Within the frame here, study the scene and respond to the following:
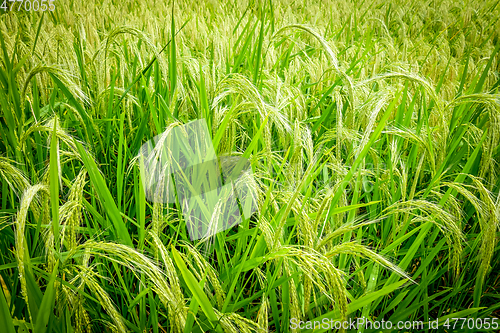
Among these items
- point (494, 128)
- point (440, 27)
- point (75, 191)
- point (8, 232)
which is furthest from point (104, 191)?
point (440, 27)

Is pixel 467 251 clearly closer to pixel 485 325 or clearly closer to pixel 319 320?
pixel 485 325


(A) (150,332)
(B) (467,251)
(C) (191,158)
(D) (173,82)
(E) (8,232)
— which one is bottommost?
(A) (150,332)

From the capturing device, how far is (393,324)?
723mm

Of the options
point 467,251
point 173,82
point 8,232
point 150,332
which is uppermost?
point 173,82

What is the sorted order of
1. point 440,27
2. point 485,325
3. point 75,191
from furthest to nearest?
point 440,27, point 485,325, point 75,191

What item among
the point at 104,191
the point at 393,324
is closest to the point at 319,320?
the point at 393,324

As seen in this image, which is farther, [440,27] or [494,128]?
[440,27]

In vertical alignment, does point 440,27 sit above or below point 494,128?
above

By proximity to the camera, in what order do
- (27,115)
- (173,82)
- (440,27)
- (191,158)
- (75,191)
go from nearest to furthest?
(75,191) → (191,158) → (173,82) → (27,115) → (440,27)

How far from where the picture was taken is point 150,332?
30.1 inches

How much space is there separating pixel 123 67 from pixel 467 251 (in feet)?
4.51

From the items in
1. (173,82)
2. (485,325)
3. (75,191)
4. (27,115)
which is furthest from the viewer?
(27,115)

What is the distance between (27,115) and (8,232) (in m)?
0.63

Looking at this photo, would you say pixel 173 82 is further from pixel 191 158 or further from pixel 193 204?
pixel 193 204
